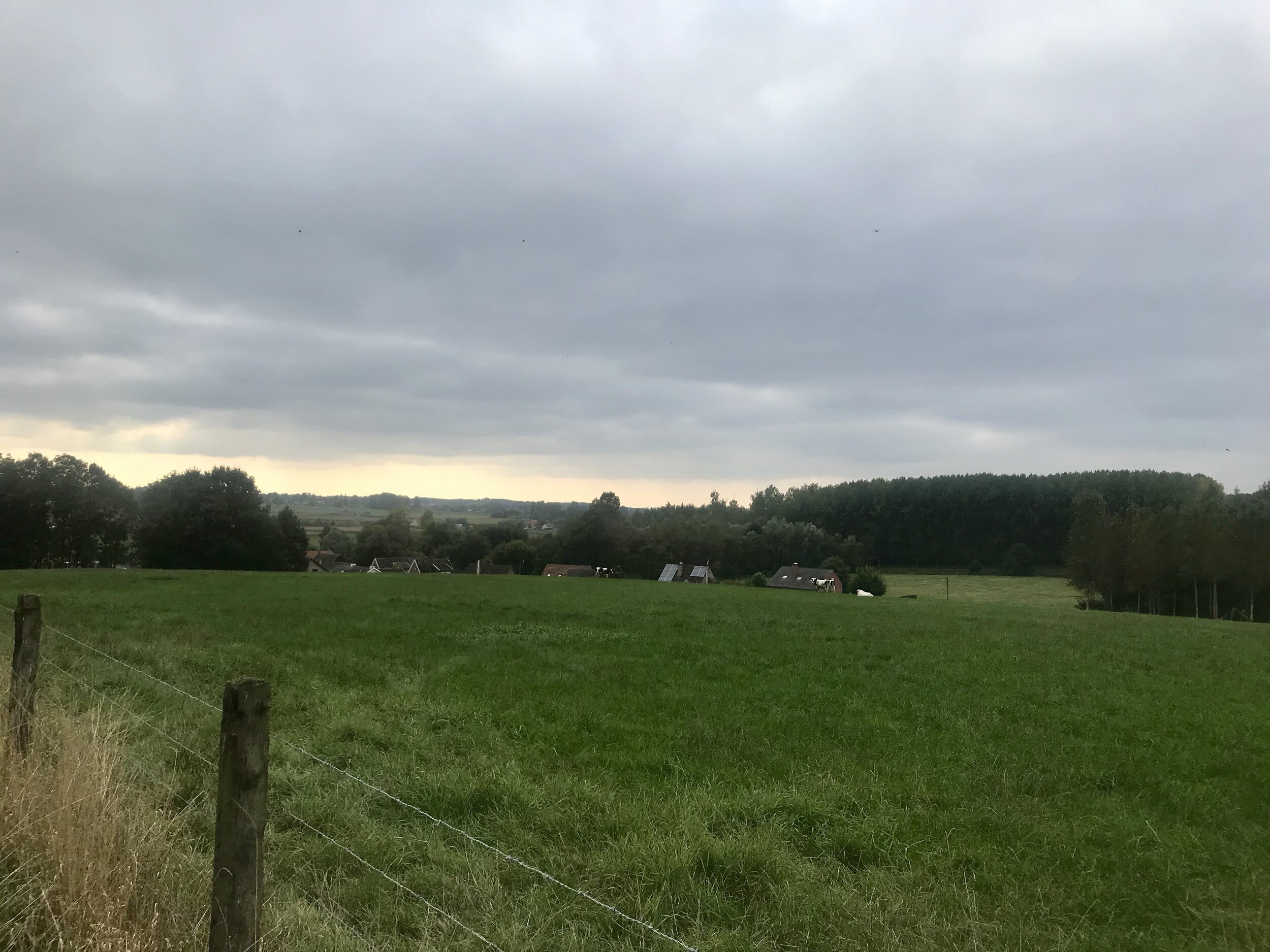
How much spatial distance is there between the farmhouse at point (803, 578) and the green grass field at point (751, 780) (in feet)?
187

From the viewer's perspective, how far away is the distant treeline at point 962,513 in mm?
95688

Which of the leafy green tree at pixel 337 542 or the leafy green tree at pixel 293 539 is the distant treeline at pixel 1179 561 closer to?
the leafy green tree at pixel 293 539

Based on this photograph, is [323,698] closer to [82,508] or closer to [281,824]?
[281,824]

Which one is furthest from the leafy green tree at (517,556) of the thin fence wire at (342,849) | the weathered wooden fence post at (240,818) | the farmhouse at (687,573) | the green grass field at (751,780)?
the weathered wooden fence post at (240,818)

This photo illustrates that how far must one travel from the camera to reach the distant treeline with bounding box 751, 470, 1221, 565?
9569 centimetres

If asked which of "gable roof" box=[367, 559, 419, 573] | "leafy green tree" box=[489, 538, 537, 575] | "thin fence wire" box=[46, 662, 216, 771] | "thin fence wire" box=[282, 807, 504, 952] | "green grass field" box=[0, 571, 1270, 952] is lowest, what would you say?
"gable roof" box=[367, 559, 419, 573]

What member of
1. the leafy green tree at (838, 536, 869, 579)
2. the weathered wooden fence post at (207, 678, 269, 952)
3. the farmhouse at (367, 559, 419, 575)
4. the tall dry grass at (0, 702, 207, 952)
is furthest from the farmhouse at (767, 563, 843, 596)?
the weathered wooden fence post at (207, 678, 269, 952)

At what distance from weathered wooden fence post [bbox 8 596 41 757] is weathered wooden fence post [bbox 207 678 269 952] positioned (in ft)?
12.4

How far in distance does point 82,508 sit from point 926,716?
191 ft

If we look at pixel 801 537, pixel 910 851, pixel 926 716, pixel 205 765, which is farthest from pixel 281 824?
pixel 801 537

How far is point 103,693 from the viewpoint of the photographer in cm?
950

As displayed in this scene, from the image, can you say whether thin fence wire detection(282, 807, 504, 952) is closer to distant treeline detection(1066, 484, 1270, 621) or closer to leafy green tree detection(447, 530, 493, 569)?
distant treeline detection(1066, 484, 1270, 621)

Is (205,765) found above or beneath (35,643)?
beneath

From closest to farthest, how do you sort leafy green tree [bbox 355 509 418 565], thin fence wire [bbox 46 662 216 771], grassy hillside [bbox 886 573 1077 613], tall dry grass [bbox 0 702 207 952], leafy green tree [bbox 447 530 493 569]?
tall dry grass [bbox 0 702 207 952], thin fence wire [bbox 46 662 216 771], grassy hillside [bbox 886 573 1077 613], leafy green tree [bbox 447 530 493 569], leafy green tree [bbox 355 509 418 565]
